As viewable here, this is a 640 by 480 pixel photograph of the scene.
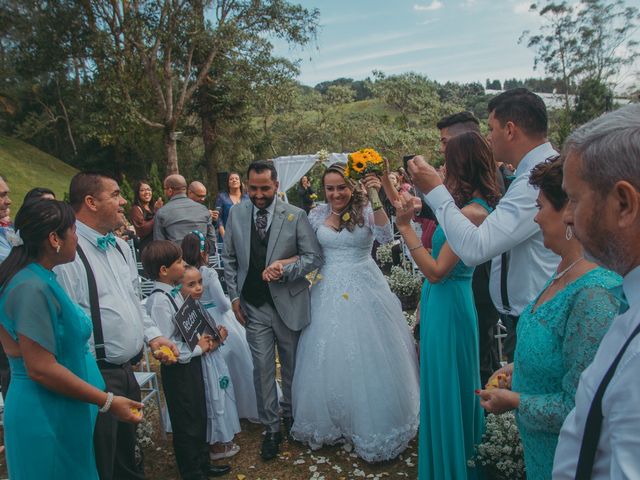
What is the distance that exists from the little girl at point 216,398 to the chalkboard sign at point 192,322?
0.16 metres

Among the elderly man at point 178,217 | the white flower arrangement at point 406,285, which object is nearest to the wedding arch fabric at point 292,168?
the white flower arrangement at point 406,285

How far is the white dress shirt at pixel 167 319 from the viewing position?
3465 millimetres

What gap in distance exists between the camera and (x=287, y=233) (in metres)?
4.07

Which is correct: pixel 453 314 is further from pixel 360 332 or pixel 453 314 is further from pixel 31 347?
pixel 31 347

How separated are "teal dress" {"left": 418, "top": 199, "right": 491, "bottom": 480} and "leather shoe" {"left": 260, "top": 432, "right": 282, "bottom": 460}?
4.64 ft

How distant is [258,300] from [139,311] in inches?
47.2

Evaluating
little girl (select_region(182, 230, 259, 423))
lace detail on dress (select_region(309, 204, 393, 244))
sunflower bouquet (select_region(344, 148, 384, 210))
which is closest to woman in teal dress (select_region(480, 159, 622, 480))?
sunflower bouquet (select_region(344, 148, 384, 210))

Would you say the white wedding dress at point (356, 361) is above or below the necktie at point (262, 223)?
below

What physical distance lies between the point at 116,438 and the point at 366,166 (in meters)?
2.46

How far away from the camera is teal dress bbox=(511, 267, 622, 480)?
1.55 meters

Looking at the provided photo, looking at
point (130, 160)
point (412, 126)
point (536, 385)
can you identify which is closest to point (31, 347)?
point (536, 385)

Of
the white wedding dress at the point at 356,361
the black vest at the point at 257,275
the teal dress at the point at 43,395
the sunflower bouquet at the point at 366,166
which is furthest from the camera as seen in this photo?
the black vest at the point at 257,275

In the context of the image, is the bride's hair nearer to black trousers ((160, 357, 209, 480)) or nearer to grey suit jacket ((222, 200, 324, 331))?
grey suit jacket ((222, 200, 324, 331))

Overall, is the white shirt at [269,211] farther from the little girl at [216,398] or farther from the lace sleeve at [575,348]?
the lace sleeve at [575,348]
